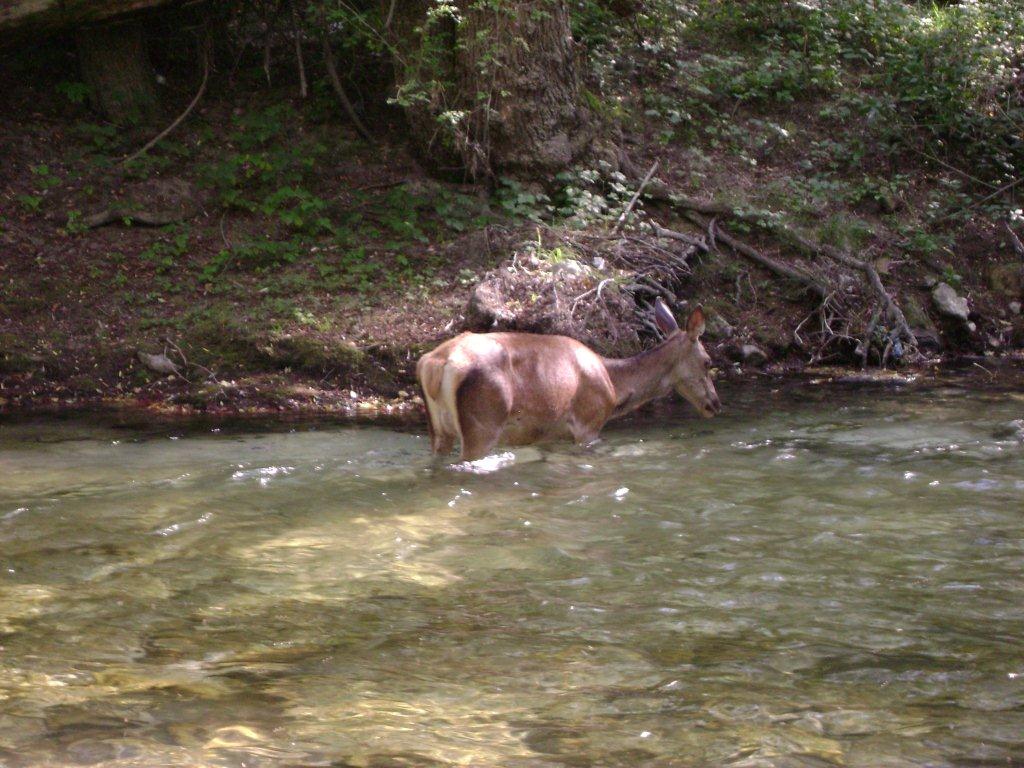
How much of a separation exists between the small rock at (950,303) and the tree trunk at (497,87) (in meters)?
4.44

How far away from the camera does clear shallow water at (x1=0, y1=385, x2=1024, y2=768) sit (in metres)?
4.08

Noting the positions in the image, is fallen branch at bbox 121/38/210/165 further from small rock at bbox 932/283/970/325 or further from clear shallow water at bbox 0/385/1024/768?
small rock at bbox 932/283/970/325

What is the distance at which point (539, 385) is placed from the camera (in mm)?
9180

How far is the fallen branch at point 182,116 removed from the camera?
13.9m

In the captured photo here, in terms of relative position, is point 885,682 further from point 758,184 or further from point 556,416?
point 758,184

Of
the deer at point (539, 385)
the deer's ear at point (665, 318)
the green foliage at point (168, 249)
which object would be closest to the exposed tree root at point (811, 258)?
the deer's ear at point (665, 318)

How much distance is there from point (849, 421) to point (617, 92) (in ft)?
23.7

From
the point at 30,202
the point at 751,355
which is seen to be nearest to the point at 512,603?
the point at 751,355

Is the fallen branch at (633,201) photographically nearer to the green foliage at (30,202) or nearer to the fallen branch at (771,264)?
the fallen branch at (771,264)

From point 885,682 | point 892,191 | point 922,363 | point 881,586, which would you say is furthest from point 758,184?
point 885,682

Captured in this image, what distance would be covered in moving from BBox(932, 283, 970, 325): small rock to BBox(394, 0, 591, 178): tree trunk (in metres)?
4.44

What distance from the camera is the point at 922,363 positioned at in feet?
43.1

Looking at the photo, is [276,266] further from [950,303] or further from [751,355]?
[950,303]

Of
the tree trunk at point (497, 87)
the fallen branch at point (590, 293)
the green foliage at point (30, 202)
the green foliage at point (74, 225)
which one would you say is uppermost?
the tree trunk at point (497, 87)
